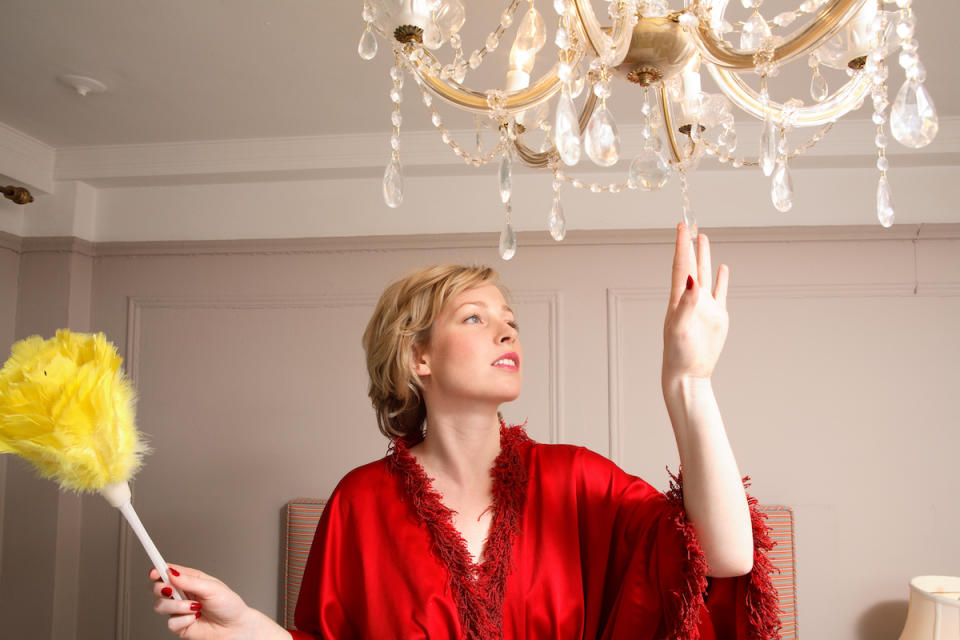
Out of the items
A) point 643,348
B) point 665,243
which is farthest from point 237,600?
point 665,243

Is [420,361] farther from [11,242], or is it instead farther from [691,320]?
[11,242]

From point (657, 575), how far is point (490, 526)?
43cm

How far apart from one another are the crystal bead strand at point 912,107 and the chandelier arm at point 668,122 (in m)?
0.34

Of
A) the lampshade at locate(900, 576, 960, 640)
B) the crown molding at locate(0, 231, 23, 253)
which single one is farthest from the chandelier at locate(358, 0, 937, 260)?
the crown molding at locate(0, 231, 23, 253)

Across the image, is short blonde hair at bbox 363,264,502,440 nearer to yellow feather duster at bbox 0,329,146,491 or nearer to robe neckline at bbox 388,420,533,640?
robe neckline at bbox 388,420,533,640

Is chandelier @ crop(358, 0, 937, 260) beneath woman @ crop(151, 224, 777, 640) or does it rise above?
above

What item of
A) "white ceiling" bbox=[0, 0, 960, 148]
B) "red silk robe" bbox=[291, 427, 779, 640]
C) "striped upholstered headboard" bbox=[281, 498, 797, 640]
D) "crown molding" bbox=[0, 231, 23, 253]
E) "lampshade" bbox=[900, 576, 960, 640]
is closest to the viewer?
"red silk robe" bbox=[291, 427, 779, 640]

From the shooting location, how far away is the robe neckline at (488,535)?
142cm

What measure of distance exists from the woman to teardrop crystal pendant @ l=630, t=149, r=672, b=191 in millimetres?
204

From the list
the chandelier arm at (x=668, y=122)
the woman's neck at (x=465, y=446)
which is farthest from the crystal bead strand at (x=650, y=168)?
the woman's neck at (x=465, y=446)

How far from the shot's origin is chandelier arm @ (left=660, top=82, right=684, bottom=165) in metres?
1.10

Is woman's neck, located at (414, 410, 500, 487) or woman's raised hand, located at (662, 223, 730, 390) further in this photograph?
woman's neck, located at (414, 410, 500, 487)

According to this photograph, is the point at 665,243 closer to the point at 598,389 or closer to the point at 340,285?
the point at 598,389

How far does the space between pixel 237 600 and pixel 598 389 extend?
195 cm
